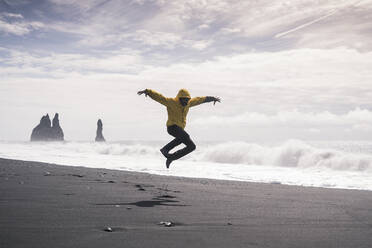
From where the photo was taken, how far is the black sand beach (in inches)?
106

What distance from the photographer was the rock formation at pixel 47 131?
136 m

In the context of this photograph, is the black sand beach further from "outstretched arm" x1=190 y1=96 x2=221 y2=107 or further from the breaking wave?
the breaking wave

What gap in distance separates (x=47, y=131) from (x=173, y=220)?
472 feet

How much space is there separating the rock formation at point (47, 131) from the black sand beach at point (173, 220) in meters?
140

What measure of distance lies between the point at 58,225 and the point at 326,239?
2.43 m

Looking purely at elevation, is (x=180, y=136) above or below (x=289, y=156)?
above

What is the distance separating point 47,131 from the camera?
13562 centimetres

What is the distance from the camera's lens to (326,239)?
2924mm

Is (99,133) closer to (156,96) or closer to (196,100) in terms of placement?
(196,100)

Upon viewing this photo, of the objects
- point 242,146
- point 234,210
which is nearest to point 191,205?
point 234,210

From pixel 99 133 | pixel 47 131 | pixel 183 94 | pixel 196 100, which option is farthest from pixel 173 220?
pixel 47 131

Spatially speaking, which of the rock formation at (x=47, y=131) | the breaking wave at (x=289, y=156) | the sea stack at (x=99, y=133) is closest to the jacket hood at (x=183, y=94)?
the breaking wave at (x=289, y=156)

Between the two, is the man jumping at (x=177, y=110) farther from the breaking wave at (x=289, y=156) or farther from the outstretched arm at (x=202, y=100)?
the breaking wave at (x=289, y=156)

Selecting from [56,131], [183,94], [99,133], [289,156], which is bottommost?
[289,156]
